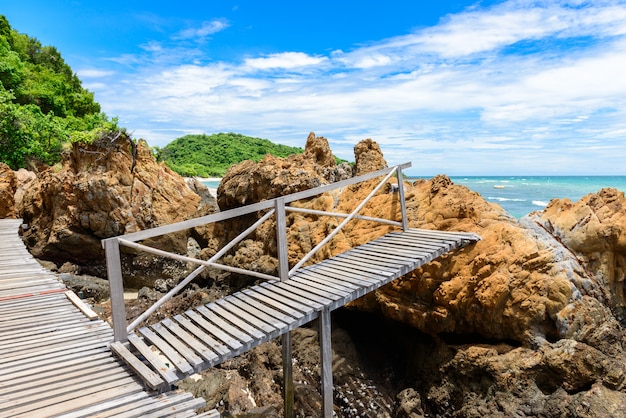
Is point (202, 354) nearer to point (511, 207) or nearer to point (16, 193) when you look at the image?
point (16, 193)

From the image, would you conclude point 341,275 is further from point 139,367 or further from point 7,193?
point 7,193

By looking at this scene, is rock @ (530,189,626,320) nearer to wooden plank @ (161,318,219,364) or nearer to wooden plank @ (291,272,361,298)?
wooden plank @ (291,272,361,298)

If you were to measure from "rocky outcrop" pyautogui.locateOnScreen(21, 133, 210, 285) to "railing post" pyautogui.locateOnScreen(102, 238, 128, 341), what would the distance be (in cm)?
1091

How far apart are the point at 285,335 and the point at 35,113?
23.4 meters

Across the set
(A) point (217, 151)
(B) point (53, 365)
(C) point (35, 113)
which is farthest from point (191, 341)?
(A) point (217, 151)

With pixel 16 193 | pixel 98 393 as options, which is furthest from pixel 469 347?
pixel 16 193

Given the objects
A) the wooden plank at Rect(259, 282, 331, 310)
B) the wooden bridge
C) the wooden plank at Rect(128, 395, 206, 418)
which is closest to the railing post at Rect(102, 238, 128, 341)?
the wooden bridge

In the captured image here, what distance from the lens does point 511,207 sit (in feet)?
155

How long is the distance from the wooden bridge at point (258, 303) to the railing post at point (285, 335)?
16 millimetres

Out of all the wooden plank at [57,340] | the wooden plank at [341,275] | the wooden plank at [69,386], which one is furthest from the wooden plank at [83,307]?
the wooden plank at [341,275]

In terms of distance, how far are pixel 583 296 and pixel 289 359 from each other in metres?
4.79

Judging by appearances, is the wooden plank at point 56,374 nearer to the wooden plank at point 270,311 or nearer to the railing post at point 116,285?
the railing post at point 116,285

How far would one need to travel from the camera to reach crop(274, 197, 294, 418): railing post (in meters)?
5.82

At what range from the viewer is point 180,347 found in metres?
4.41
